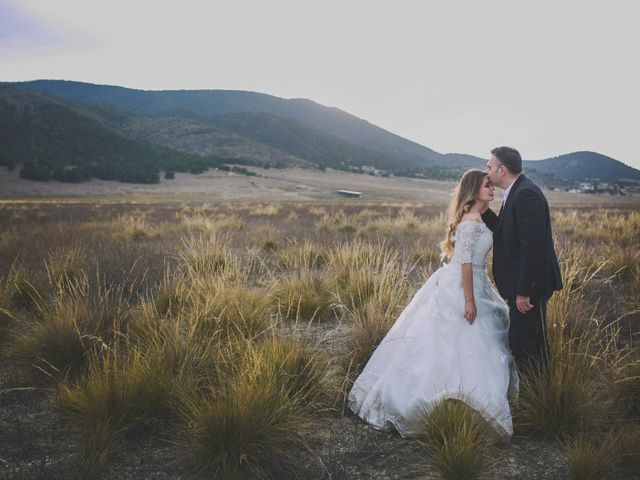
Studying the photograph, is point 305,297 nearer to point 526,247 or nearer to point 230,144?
point 526,247

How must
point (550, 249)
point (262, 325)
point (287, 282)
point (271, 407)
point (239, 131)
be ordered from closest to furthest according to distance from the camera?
point (271, 407)
point (550, 249)
point (262, 325)
point (287, 282)
point (239, 131)

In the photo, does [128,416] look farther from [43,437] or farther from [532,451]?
[532,451]

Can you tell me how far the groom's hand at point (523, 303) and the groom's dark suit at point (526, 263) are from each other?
1.3 inches

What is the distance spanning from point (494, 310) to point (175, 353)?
2632 mm

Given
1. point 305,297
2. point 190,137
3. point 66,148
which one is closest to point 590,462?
point 305,297

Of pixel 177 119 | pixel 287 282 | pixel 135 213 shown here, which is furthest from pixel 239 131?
pixel 287 282

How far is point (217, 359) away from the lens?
341cm

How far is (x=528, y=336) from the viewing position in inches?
132

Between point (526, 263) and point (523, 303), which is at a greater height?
point (526, 263)

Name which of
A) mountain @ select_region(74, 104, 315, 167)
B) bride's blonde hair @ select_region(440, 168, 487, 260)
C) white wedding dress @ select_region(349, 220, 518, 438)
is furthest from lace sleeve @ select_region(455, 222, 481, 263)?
mountain @ select_region(74, 104, 315, 167)

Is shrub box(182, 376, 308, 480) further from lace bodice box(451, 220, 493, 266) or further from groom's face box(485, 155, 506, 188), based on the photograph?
groom's face box(485, 155, 506, 188)

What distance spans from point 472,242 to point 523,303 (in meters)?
0.59

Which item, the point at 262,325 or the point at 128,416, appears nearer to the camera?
the point at 128,416

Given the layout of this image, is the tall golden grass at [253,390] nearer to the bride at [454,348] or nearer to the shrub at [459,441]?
the shrub at [459,441]
